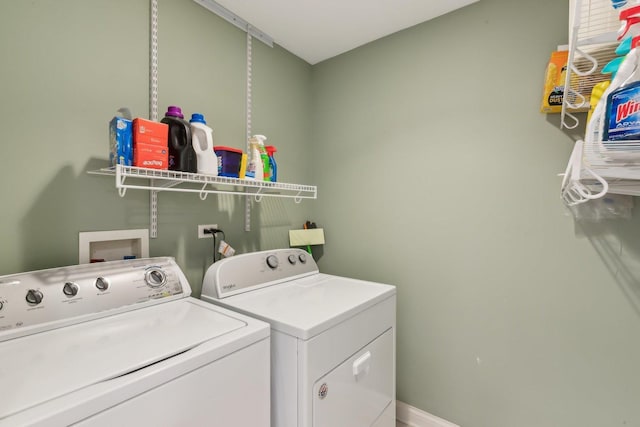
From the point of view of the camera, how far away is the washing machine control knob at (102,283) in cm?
107

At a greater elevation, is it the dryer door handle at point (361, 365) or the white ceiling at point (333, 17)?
the white ceiling at point (333, 17)

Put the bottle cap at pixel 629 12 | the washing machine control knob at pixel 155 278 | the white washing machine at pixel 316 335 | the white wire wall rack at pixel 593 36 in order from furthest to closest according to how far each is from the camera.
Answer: the washing machine control knob at pixel 155 278 → the white washing machine at pixel 316 335 → the white wire wall rack at pixel 593 36 → the bottle cap at pixel 629 12

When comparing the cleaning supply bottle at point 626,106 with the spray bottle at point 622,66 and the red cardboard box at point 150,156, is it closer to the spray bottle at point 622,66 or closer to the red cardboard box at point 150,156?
the spray bottle at point 622,66

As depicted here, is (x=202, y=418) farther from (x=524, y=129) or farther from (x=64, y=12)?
(x=524, y=129)

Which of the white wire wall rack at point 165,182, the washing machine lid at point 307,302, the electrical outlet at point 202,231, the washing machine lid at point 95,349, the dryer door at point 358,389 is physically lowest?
the dryer door at point 358,389

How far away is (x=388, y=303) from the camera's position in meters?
1.54

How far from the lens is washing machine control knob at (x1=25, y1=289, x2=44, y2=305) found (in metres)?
0.94

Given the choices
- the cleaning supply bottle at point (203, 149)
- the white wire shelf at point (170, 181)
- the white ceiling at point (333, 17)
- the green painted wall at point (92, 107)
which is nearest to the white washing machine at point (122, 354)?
the green painted wall at point (92, 107)

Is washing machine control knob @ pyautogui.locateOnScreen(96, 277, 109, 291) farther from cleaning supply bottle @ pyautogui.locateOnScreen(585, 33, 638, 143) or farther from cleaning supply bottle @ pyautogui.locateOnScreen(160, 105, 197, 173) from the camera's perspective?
cleaning supply bottle @ pyautogui.locateOnScreen(585, 33, 638, 143)

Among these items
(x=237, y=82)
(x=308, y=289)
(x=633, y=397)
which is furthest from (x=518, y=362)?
(x=237, y=82)

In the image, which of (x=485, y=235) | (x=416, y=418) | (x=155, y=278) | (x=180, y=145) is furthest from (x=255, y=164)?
(x=416, y=418)

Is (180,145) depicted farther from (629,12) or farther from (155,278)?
(629,12)

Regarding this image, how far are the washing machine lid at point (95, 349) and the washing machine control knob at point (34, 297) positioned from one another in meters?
0.10

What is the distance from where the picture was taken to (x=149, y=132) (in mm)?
1075
